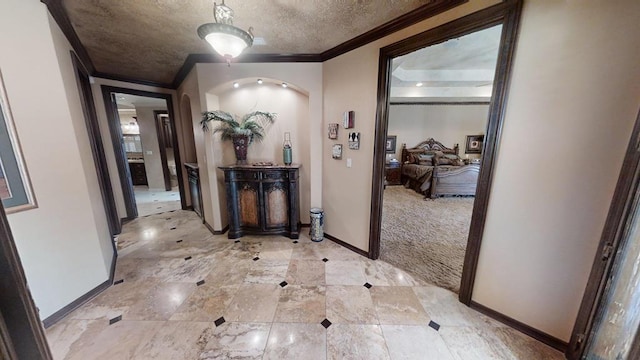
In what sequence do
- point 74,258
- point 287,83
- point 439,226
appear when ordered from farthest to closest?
point 439,226, point 287,83, point 74,258

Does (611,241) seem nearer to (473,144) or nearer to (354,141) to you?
(354,141)

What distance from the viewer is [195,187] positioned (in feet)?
13.4

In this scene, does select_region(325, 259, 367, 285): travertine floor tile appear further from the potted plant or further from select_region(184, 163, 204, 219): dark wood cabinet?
select_region(184, 163, 204, 219): dark wood cabinet

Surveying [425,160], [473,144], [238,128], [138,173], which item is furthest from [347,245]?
[138,173]

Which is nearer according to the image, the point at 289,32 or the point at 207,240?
the point at 289,32

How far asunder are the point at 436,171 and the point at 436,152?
1971 mm

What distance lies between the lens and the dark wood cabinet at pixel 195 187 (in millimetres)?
3835

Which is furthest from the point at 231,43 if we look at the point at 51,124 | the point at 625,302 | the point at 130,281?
the point at 625,302

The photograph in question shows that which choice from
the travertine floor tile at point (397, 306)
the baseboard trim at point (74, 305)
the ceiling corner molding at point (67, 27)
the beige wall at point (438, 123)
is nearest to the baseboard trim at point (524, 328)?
the travertine floor tile at point (397, 306)

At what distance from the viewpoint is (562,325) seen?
1591mm

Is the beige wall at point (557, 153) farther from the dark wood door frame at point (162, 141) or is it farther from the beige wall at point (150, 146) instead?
the beige wall at point (150, 146)

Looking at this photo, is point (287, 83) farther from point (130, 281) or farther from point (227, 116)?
point (130, 281)

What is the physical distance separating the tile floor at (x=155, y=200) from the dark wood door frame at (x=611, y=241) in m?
5.83

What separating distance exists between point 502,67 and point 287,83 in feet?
7.75
